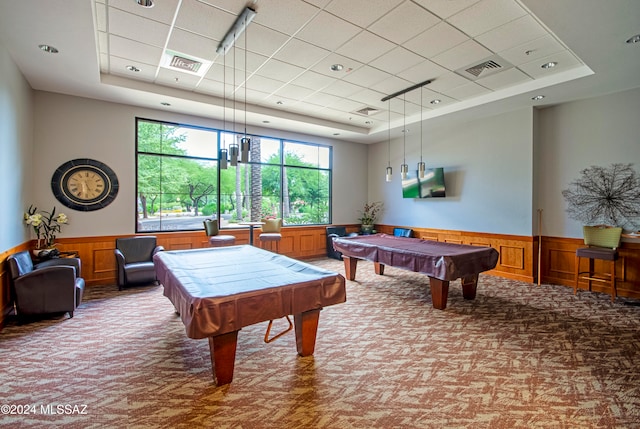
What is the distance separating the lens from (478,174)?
6.54 meters

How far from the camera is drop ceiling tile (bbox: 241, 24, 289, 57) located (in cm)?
354

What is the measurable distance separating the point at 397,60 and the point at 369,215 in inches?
212

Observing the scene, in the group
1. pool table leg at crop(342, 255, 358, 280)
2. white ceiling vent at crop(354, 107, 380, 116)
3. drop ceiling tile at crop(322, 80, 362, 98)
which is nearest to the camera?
drop ceiling tile at crop(322, 80, 362, 98)

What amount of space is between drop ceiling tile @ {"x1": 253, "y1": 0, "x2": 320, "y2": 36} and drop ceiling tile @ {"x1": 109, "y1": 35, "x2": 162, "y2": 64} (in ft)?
5.24

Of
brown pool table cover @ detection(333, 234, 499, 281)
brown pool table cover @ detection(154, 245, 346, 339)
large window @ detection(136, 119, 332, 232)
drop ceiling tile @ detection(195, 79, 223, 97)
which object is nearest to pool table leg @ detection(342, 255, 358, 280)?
brown pool table cover @ detection(333, 234, 499, 281)

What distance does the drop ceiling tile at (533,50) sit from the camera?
12.0ft

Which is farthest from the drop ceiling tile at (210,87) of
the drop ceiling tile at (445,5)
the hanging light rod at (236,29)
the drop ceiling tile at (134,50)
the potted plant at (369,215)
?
the potted plant at (369,215)

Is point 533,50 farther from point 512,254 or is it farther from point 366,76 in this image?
point 512,254

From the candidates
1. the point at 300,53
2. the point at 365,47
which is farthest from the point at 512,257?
the point at 300,53

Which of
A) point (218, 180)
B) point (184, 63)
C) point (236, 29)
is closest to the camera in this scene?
point (236, 29)

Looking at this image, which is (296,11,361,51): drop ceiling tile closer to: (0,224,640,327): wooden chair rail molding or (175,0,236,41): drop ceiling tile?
(175,0,236,41): drop ceiling tile

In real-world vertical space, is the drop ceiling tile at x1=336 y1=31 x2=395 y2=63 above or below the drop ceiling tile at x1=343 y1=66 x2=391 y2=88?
below

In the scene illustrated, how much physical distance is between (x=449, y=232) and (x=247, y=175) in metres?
4.88

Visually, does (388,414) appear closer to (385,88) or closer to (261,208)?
(385,88)
